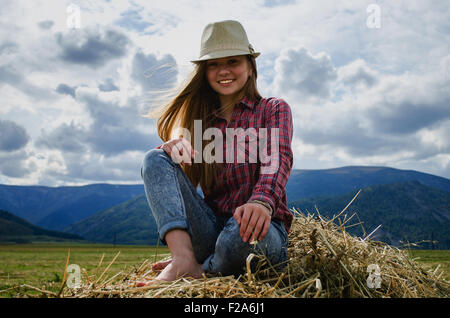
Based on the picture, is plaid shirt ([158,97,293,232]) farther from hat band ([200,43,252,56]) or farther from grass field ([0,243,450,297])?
grass field ([0,243,450,297])

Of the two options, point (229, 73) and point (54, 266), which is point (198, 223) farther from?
point (54, 266)

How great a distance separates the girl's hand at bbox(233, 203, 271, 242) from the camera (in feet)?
9.30

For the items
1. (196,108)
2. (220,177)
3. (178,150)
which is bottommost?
(220,177)

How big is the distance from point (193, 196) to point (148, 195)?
16.6 inches

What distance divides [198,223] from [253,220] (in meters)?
0.88

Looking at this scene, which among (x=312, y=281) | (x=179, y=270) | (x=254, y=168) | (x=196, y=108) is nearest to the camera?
(x=312, y=281)

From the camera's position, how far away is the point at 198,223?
356 centimetres

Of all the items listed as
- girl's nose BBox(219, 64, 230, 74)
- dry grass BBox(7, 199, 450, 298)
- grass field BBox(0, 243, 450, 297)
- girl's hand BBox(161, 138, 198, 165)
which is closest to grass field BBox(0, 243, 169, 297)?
grass field BBox(0, 243, 450, 297)

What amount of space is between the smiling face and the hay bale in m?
1.74

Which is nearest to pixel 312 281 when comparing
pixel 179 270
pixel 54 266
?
pixel 179 270

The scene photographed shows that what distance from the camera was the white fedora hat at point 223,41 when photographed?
149 inches

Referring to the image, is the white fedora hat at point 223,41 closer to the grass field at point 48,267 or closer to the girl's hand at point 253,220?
the girl's hand at point 253,220

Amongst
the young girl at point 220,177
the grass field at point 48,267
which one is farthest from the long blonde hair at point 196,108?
the grass field at point 48,267
